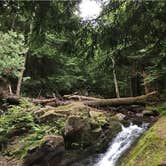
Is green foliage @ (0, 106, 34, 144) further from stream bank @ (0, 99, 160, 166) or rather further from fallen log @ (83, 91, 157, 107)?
fallen log @ (83, 91, 157, 107)

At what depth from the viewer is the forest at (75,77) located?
226 inches

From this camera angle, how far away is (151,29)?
7504mm

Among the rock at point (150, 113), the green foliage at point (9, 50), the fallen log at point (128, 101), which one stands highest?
the green foliage at point (9, 50)

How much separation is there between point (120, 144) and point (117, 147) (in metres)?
0.24

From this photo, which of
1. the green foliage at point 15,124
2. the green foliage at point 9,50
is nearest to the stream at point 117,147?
the green foliage at point 15,124

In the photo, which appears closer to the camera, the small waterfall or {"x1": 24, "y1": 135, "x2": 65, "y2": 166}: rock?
{"x1": 24, "y1": 135, "x2": 65, "y2": 166}: rock

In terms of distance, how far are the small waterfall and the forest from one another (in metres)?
0.08

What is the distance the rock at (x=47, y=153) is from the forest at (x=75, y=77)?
29 millimetres

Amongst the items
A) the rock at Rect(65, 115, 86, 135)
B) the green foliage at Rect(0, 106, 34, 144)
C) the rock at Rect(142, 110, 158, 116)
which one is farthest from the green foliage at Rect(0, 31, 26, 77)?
the rock at Rect(142, 110, 158, 116)

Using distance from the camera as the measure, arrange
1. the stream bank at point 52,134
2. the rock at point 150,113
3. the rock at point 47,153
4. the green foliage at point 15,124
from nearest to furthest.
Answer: the rock at point 47,153 → the stream bank at point 52,134 → the green foliage at point 15,124 → the rock at point 150,113

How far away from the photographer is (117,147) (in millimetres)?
11461

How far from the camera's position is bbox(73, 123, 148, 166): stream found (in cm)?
1061

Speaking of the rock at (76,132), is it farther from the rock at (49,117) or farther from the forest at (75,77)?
the rock at (49,117)

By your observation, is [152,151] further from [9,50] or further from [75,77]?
[75,77]
